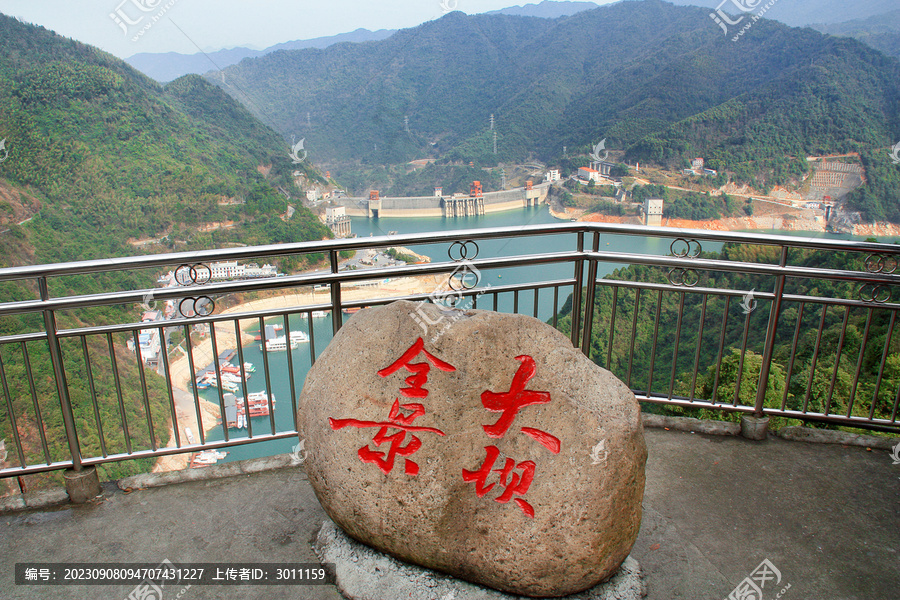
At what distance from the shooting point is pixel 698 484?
2.94m

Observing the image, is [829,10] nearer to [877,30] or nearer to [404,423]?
[877,30]

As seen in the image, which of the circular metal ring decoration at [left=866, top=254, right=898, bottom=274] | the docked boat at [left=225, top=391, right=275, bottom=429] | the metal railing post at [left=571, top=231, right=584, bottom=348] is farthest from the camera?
the metal railing post at [left=571, top=231, right=584, bottom=348]

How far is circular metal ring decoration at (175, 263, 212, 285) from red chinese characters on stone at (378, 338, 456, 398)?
121cm

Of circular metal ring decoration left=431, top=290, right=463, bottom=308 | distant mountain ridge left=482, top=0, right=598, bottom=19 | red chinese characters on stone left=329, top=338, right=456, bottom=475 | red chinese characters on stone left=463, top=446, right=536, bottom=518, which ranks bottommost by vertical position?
red chinese characters on stone left=463, top=446, right=536, bottom=518

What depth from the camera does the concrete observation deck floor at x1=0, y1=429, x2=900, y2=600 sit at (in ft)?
7.54

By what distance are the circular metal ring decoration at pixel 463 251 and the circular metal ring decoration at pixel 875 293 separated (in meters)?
2.18

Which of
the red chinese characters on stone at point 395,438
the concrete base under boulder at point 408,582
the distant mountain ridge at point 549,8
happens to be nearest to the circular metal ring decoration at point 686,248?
the concrete base under boulder at point 408,582

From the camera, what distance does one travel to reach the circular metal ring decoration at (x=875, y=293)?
3047 millimetres

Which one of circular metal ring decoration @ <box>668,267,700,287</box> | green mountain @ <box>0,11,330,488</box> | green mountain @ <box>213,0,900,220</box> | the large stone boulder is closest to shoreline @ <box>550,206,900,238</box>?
green mountain @ <box>213,0,900,220</box>

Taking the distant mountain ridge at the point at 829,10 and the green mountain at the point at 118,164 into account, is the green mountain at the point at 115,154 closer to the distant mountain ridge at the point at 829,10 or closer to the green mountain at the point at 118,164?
the green mountain at the point at 118,164

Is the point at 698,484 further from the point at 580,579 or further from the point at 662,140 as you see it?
the point at 662,140

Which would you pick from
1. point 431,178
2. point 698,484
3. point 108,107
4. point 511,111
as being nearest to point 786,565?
point 698,484

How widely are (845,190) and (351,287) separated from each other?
26.3 m

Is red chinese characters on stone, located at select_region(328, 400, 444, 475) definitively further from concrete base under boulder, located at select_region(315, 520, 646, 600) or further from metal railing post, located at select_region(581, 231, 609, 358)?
metal railing post, located at select_region(581, 231, 609, 358)
